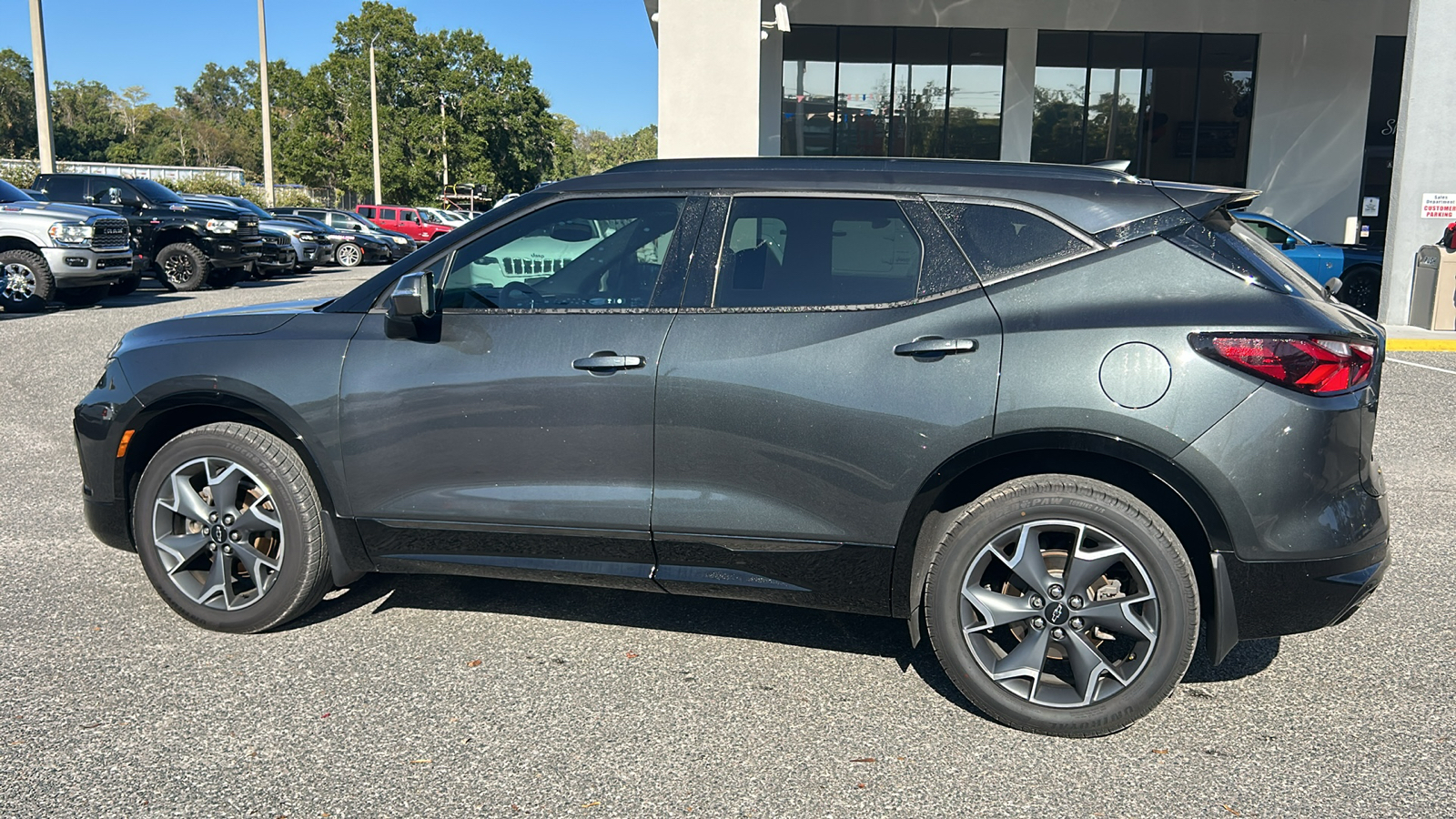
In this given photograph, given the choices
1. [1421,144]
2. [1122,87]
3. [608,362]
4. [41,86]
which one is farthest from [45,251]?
[1122,87]

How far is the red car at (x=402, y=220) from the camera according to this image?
1626 inches

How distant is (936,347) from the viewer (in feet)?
11.1

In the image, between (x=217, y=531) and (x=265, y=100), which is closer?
(x=217, y=531)

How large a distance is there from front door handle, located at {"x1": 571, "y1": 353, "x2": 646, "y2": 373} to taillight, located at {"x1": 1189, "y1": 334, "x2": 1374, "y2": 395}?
1705 millimetres

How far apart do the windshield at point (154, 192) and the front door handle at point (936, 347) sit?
19.9 meters

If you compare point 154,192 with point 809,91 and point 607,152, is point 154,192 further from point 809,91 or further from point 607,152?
point 607,152

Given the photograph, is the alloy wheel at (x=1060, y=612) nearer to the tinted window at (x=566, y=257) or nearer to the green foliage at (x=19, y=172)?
the tinted window at (x=566, y=257)

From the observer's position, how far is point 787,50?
75.9ft

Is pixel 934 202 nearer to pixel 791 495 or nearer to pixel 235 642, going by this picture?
pixel 791 495

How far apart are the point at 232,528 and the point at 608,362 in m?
1.60


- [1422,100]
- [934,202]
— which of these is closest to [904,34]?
[1422,100]

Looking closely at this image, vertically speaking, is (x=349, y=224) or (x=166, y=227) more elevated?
(x=349, y=224)

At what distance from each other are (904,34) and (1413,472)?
59.0 ft

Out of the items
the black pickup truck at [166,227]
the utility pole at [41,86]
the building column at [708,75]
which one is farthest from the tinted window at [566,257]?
the utility pole at [41,86]
